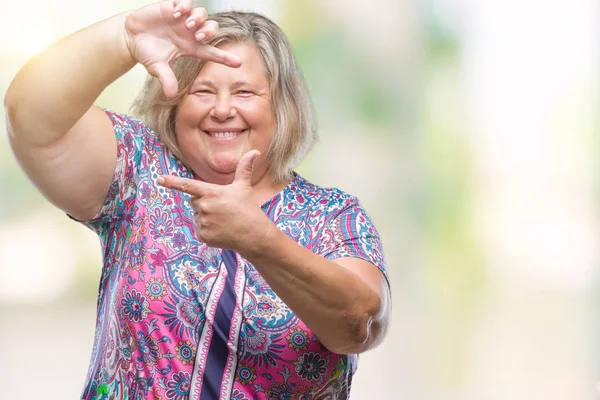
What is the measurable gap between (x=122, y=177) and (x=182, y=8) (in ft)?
1.00

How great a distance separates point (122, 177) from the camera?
1.43m

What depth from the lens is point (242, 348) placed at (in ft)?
4.67

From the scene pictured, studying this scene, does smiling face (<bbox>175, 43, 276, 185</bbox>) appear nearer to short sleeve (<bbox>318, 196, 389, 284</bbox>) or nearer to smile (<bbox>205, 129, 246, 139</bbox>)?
smile (<bbox>205, 129, 246, 139</bbox>)

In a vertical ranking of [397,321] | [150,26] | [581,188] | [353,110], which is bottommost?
[397,321]

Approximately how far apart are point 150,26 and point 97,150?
206 millimetres

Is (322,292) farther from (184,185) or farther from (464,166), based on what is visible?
(464,166)

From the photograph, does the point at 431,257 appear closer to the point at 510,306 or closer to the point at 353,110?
the point at 510,306

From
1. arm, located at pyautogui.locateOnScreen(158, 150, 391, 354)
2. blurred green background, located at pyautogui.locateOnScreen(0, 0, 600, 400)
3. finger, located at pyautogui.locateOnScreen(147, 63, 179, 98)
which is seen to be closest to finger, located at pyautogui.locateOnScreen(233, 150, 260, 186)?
arm, located at pyautogui.locateOnScreen(158, 150, 391, 354)

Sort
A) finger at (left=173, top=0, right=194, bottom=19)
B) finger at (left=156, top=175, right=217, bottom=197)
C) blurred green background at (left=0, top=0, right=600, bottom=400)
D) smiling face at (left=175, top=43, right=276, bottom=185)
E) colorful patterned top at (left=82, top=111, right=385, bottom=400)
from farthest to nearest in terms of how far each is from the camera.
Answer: blurred green background at (left=0, top=0, right=600, bottom=400) → smiling face at (left=175, top=43, right=276, bottom=185) → colorful patterned top at (left=82, top=111, right=385, bottom=400) → finger at (left=173, top=0, right=194, bottom=19) → finger at (left=156, top=175, right=217, bottom=197)

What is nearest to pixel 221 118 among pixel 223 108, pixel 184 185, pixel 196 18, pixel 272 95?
pixel 223 108

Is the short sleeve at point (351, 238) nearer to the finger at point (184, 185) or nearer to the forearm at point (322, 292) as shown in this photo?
the forearm at point (322, 292)

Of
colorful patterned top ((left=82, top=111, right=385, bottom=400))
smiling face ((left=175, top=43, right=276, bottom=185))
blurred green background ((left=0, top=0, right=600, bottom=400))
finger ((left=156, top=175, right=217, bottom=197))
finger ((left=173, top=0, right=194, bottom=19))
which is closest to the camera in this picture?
finger ((left=156, top=175, right=217, bottom=197))

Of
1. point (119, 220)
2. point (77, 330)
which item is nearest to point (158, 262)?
point (119, 220)

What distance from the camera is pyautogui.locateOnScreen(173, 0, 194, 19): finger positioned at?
126cm
